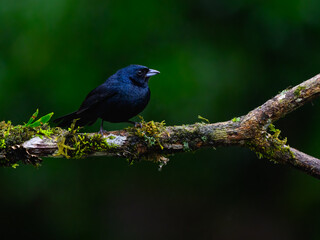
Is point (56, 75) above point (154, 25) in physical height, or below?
below

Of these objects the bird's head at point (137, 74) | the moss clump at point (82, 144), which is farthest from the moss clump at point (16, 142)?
the bird's head at point (137, 74)

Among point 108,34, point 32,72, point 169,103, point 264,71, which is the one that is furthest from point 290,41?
point 32,72

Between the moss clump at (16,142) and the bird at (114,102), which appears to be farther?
the bird at (114,102)

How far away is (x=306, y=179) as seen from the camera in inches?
226

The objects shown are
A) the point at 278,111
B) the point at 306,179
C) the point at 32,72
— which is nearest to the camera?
the point at 278,111

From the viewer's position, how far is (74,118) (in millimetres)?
4195

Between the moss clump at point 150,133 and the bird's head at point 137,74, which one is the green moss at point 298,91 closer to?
the moss clump at point 150,133

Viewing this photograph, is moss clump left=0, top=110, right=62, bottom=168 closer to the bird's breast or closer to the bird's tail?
the bird's tail

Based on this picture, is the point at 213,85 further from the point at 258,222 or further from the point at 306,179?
the point at 258,222

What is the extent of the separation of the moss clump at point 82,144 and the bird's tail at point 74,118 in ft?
2.56

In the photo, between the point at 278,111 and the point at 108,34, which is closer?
the point at 278,111

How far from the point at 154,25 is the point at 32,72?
1.39 metres

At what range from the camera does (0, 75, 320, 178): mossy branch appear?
3264 mm

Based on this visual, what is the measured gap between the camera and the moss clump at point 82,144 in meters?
3.27
